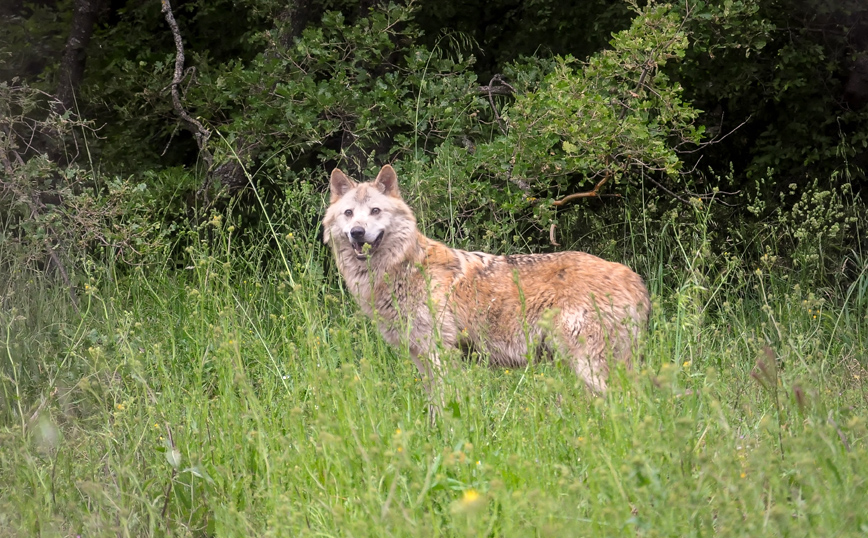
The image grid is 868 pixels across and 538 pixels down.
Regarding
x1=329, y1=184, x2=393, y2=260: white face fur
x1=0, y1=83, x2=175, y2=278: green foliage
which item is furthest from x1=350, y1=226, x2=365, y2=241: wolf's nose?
x1=0, y1=83, x2=175, y2=278: green foliage

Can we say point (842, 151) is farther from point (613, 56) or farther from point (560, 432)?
point (560, 432)

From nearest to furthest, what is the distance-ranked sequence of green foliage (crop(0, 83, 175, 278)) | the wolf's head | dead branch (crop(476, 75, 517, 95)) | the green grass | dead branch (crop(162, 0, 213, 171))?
the green grass, the wolf's head, green foliage (crop(0, 83, 175, 278)), dead branch (crop(162, 0, 213, 171)), dead branch (crop(476, 75, 517, 95))

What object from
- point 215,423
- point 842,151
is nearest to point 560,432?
point 215,423

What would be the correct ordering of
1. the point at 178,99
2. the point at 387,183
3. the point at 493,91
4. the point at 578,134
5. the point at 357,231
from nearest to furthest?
the point at 357,231 → the point at 387,183 → the point at 578,134 → the point at 178,99 → the point at 493,91

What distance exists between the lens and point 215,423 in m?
3.75

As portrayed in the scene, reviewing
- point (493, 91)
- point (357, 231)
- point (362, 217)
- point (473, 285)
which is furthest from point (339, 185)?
point (493, 91)

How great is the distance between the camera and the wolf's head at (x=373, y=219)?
18.5 ft

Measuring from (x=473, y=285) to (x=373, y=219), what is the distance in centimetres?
78

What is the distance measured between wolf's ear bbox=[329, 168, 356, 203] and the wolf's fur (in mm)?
31

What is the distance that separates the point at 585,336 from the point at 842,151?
466 centimetres

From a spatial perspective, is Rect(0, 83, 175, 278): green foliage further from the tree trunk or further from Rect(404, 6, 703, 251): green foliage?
Rect(404, 6, 703, 251): green foliage

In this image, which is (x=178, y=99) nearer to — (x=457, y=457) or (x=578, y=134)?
(x=578, y=134)

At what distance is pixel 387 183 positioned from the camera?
5980 millimetres

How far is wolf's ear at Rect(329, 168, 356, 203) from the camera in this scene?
19.6 feet
